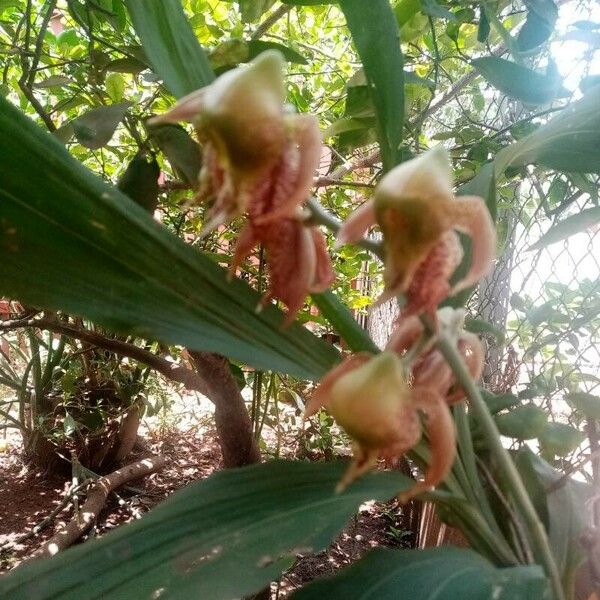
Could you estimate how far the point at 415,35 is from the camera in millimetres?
→ 702

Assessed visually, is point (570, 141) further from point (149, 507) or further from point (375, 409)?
point (149, 507)

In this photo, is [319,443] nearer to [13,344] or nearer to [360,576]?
[13,344]

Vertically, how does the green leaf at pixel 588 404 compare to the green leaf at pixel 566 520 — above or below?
above

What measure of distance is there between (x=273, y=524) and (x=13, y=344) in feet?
4.96

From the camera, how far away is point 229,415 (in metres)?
0.67

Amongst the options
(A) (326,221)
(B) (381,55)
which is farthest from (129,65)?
(A) (326,221)

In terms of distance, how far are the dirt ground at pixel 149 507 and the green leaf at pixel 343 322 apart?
78cm

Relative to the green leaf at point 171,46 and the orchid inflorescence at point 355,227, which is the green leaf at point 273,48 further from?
the orchid inflorescence at point 355,227

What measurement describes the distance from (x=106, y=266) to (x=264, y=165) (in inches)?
5.4

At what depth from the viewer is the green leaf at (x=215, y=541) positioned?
0.80ft

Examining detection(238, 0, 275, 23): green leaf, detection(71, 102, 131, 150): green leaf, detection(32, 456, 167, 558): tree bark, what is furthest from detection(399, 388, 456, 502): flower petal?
detection(32, 456, 167, 558): tree bark

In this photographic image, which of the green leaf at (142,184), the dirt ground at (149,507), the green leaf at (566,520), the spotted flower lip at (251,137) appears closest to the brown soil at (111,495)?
the dirt ground at (149,507)

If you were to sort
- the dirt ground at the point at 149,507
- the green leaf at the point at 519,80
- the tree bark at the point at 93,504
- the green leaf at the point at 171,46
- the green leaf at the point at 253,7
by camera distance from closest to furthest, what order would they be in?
the green leaf at the point at 171,46 → the green leaf at the point at 519,80 → the green leaf at the point at 253,7 → the tree bark at the point at 93,504 → the dirt ground at the point at 149,507

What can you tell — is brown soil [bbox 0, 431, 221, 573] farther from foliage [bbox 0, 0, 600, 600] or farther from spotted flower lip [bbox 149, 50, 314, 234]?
spotted flower lip [bbox 149, 50, 314, 234]
